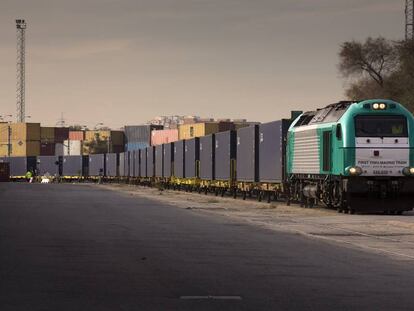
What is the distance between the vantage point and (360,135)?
29344 millimetres

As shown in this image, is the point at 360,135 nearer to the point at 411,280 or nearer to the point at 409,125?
the point at 409,125

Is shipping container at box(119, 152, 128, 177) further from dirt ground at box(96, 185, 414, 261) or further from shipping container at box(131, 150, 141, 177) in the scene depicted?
dirt ground at box(96, 185, 414, 261)

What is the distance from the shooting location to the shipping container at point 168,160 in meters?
67.9

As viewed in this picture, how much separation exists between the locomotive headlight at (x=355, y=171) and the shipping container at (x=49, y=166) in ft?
340

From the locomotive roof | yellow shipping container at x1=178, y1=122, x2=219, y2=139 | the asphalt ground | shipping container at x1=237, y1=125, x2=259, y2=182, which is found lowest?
the asphalt ground

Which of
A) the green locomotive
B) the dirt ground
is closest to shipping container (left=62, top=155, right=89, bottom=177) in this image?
the dirt ground

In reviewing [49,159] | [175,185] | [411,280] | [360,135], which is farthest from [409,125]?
[49,159]

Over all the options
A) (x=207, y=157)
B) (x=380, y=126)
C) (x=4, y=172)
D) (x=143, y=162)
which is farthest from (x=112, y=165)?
(x=380, y=126)

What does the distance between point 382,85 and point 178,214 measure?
56.7 metres

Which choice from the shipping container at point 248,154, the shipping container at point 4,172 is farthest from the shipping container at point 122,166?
the shipping container at point 248,154

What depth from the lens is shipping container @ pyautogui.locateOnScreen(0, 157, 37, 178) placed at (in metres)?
134

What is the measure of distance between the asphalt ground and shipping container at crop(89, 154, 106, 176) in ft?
303

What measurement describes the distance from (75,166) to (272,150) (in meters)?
89.1

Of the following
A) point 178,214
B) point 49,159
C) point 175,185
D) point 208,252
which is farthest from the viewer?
point 49,159
